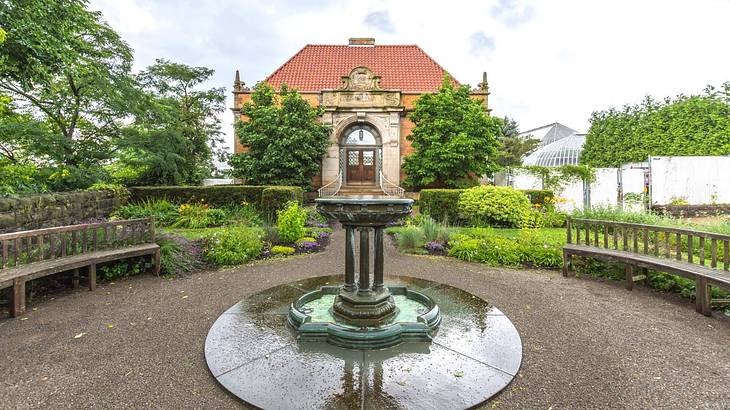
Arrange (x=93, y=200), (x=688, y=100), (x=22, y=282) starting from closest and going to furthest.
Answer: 1. (x=22, y=282)
2. (x=93, y=200)
3. (x=688, y=100)

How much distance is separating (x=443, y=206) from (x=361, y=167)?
8776mm

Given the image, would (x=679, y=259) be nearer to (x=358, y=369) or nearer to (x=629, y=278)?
(x=629, y=278)

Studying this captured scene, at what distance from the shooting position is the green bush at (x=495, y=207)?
1088cm

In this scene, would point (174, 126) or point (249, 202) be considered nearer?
point (249, 202)

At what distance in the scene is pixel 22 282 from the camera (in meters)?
4.21

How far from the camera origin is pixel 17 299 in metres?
4.14

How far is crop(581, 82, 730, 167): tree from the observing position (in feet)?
63.5

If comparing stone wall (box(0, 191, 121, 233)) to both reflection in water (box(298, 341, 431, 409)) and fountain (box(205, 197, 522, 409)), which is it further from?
reflection in water (box(298, 341, 431, 409))

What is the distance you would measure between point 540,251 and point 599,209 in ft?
10.8

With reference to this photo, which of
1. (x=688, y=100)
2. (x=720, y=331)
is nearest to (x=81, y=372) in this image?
(x=720, y=331)

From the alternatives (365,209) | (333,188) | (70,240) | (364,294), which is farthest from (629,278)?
(333,188)

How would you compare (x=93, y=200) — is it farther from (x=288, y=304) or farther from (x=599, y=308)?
(x=599, y=308)

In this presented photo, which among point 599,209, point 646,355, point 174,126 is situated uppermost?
point 174,126

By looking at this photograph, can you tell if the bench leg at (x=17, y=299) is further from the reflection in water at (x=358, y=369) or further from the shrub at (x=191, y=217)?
the shrub at (x=191, y=217)
